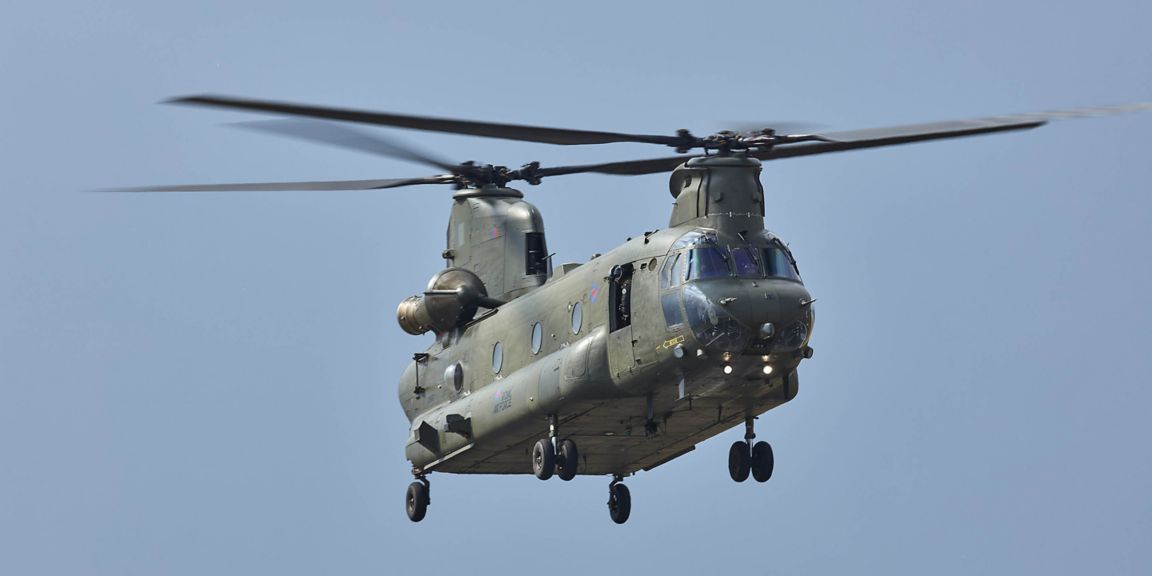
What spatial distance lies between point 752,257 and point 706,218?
4.18ft

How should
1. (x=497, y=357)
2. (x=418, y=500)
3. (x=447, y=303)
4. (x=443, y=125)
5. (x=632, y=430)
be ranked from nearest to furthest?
(x=443, y=125)
(x=632, y=430)
(x=497, y=357)
(x=447, y=303)
(x=418, y=500)

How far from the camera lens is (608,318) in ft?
130

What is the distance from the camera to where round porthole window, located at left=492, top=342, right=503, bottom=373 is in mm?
43500

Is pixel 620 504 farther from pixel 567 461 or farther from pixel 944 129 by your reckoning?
→ pixel 944 129

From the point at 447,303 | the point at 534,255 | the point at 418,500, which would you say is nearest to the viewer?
the point at 447,303

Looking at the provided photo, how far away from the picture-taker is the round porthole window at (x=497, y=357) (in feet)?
143

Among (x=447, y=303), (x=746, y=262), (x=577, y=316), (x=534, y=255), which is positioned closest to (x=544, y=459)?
(x=577, y=316)

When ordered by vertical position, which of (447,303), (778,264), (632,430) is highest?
(447,303)

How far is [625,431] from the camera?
138 ft

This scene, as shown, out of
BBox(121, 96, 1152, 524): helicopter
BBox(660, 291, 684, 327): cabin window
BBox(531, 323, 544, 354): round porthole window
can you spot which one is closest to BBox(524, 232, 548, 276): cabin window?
BBox(121, 96, 1152, 524): helicopter

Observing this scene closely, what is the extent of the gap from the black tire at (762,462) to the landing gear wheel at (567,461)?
322 centimetres

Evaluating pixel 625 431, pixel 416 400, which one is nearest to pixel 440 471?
pixel 416 400

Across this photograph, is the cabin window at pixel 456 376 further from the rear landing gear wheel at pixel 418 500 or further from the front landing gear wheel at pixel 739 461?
the front landing gear wheel at pixel 739 461

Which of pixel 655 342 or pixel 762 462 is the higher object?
pixel 655 342
